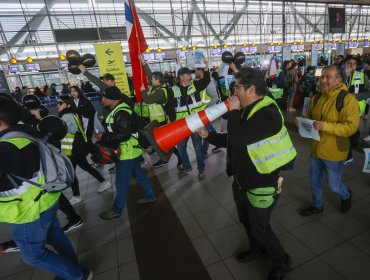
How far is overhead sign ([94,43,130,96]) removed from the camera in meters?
5.87

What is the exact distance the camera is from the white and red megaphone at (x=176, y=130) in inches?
61.5

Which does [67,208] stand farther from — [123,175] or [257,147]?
[257,147]

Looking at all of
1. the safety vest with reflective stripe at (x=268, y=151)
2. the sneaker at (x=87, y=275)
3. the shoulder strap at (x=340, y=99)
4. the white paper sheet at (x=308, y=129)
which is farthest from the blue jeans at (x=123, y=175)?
the shoulder strap at (x=340, y=99)

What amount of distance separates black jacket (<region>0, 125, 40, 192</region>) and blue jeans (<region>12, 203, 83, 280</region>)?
0.35m

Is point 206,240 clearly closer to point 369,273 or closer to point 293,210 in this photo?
point 293,210

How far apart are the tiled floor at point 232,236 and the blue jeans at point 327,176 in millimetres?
256

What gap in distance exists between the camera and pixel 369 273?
6.22ft

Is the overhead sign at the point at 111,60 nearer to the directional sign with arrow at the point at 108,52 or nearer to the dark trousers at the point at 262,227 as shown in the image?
the directional sign with arrow at the point at 108,52

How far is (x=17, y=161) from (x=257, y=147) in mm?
1523

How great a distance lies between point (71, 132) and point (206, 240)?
225 cm

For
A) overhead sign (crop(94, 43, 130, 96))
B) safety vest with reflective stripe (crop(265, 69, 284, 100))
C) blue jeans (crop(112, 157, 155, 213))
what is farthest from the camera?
safety vest with reflective stripe (crop(265, 69, 284, 100))

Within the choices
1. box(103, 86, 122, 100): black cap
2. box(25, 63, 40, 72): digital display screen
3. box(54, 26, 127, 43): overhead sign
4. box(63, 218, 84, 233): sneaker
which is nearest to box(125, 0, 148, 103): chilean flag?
box(103, 86, 122, 100): black cap

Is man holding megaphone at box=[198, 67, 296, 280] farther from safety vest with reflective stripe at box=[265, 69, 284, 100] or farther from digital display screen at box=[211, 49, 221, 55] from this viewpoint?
digital display screen at box=[211, 49, 221, 55]

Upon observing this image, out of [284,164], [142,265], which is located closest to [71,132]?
[142,265]
